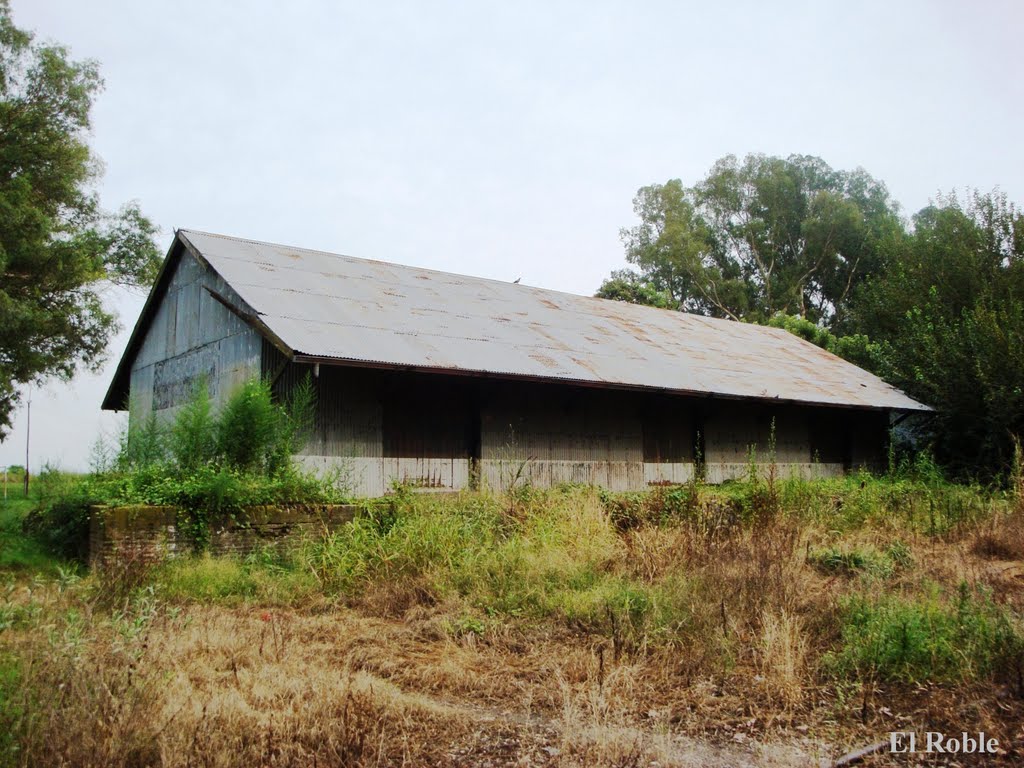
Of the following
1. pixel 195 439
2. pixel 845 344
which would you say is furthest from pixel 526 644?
pixel 845 344

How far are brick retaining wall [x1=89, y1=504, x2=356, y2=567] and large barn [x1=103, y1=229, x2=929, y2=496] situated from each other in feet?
6.33

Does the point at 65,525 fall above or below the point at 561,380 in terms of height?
below

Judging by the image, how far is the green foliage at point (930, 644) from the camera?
218 inches

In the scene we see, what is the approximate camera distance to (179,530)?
9406 millimetres

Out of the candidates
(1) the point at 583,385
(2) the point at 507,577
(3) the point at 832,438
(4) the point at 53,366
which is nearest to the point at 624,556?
(2) the point at 507,577

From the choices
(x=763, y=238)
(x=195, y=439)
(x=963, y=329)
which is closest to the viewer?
(x=195, y=439)

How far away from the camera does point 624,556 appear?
29.2 feet

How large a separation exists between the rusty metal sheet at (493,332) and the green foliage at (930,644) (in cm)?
748

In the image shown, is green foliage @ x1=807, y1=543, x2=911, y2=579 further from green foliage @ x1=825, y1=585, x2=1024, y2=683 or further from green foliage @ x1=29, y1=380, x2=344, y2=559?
green foliage @ x1=29, y1=380, x2=344, y2=559

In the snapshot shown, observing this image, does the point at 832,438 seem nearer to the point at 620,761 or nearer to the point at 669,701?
the point at 669,701

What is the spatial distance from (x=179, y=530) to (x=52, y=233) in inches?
744

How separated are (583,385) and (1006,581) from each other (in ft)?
23.5

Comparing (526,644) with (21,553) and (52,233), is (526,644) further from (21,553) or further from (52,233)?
(52,233)

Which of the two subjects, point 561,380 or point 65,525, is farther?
point 561,380
